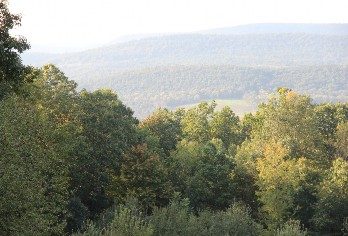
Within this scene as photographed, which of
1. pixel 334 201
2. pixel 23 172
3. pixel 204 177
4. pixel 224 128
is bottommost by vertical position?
pixel 334 201

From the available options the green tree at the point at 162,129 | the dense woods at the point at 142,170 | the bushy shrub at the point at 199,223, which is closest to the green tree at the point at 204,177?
the dense woods at the point at 142,170

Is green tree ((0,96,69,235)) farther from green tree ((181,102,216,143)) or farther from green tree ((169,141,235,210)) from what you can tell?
green tree ((181,102,216,143))

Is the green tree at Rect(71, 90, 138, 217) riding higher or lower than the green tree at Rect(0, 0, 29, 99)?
lower

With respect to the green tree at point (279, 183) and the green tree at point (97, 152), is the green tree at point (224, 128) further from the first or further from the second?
the green tree at point (97, 152)

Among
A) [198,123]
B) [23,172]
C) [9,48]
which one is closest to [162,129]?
Answer: [198,123]

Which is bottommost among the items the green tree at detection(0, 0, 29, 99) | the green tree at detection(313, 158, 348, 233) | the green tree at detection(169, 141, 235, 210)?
the green tree at detection(313, 158, 348, 233)

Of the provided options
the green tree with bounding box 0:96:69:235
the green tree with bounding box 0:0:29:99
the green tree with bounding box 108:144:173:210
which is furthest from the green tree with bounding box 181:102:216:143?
the green tree with bounding box 0:0:29:99

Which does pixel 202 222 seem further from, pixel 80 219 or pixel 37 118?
pixel 37 118

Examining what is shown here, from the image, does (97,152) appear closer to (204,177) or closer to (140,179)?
(140,179)

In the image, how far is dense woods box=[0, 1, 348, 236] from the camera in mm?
22531

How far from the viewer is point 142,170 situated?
126ft

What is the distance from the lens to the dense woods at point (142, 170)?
2253 centimetres

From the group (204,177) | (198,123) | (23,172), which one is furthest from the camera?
(198,123)

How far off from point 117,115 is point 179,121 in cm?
2972
